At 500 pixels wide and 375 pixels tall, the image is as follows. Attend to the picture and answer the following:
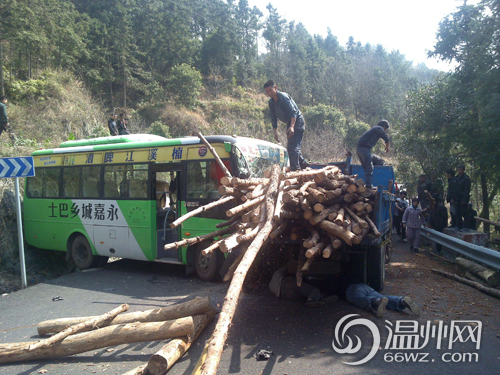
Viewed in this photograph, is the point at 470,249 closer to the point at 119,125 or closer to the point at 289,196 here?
the point at 289,196

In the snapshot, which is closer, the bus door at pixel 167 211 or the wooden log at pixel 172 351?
the wooden log at pixel 172 351

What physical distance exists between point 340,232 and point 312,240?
360 mm

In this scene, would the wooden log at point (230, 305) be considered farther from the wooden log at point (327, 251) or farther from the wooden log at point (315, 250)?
the wooden log at point (327, 251)

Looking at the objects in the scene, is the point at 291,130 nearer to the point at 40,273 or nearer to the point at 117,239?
the point at 117,239

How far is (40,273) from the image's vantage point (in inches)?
433

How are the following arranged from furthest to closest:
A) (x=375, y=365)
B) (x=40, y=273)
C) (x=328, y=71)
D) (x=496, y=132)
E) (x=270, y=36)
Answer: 1. (x=270, y=36)
2. (x=328, y=71)
3. (x=40, y=273)
4. (x=496, y=132)
5. (x=375, y=365)

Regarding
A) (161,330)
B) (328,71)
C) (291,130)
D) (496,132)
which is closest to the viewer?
(161,330)

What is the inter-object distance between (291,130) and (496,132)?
20.0 feet

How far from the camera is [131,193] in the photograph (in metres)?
8.90

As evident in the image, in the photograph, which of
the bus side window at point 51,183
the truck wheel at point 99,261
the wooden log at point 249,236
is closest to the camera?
the wooden log at point 249,236

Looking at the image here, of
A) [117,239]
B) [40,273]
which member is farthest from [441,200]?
[40,273]

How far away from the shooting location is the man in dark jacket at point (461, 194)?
10.2 metres

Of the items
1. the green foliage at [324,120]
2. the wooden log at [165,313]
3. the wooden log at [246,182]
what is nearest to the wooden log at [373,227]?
the wooden log at [246,182]

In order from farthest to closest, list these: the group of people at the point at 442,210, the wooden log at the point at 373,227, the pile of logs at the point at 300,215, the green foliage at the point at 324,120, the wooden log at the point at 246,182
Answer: the green foliage at the point at 324,120 → the group of people at the point at 442,210 → the wooden log at the point at 246,182 → the wooden log at the point at 373,227 → the pile of logs at the point at 300,215
